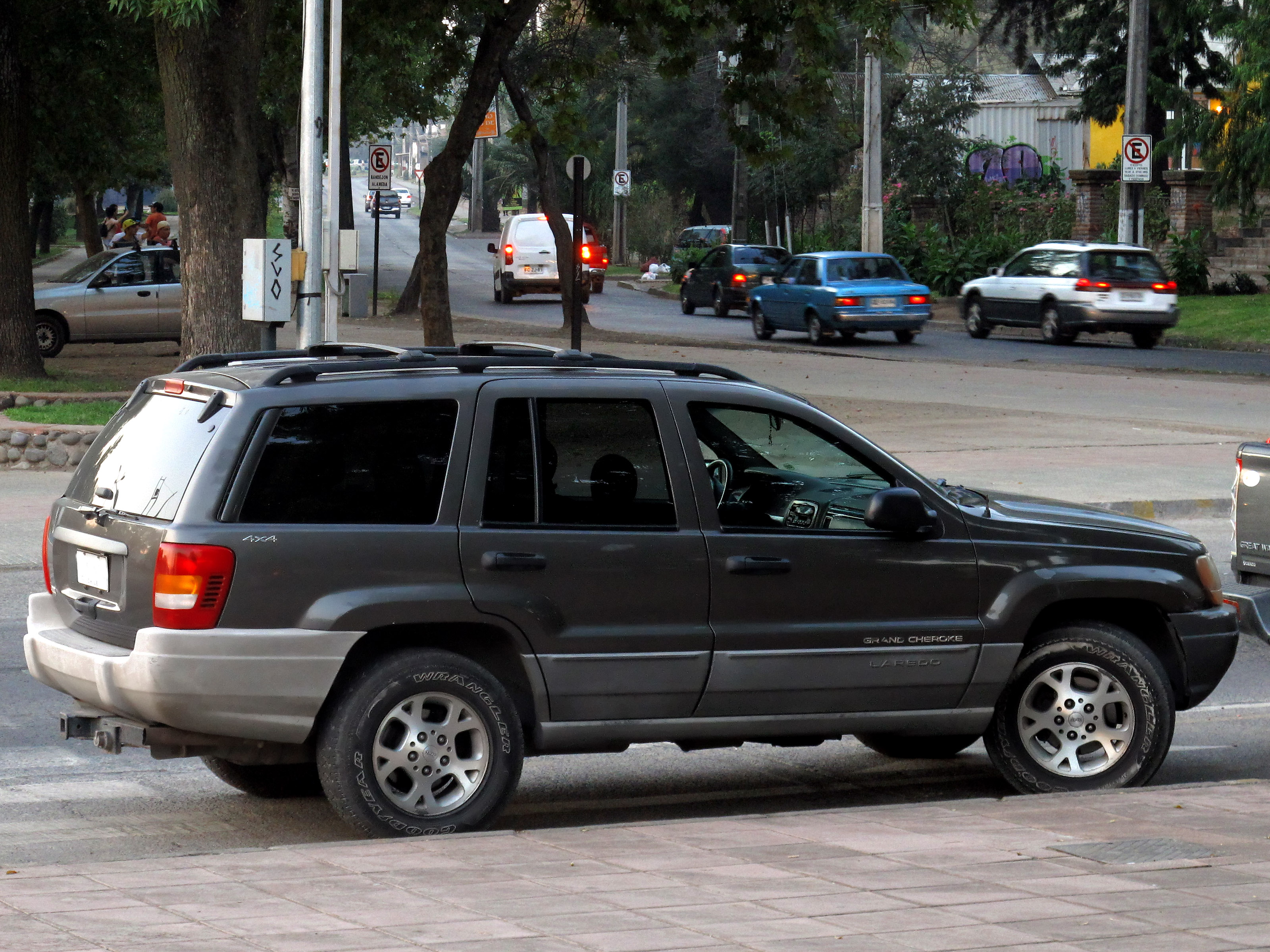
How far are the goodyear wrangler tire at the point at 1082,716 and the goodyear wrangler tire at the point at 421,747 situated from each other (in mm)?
1876

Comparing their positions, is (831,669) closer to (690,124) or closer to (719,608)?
(719,608)

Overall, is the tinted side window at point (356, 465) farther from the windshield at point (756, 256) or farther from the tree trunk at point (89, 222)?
the tree trunk at point (89, 222)

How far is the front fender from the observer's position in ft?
21.1

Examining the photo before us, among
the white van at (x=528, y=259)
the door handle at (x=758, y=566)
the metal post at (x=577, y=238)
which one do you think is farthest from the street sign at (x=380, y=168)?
the door handle at (x=758, y=566)

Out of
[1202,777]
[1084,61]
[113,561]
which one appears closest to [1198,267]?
[1084,61]

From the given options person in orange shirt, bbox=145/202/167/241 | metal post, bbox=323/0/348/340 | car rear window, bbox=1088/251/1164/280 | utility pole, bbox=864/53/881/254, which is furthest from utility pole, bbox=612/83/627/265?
metal post, bbox=323/0/348/340

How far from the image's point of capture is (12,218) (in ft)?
68.0

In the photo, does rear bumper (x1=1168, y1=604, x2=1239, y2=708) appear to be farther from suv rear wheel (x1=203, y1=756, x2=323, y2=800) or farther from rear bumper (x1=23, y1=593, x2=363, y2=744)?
suv rear wheel (x1=203, y1=756, x2=323, y2=800)

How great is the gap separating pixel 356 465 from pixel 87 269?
22.8 metres

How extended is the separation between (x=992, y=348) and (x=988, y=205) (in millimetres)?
16017

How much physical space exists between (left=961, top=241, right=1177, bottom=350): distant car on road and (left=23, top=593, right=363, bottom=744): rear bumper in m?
26.9

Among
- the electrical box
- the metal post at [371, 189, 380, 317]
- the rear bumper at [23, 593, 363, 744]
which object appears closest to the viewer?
the rear bumper at [23, 593, 363, 744]

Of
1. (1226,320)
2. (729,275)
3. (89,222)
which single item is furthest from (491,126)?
(1226,320)

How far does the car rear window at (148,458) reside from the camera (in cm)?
580
